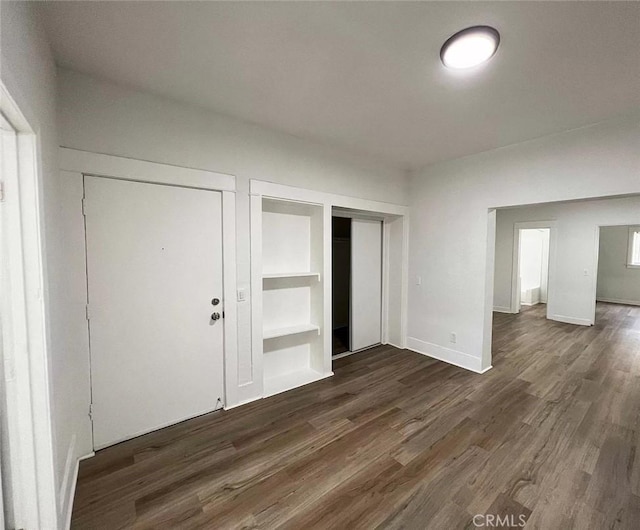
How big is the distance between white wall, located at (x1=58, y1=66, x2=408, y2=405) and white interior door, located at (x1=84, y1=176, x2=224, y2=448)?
21 cm

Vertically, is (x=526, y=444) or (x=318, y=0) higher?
(x=318, y=0)

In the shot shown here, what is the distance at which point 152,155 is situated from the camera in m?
2.11

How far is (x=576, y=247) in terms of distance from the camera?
5590mm

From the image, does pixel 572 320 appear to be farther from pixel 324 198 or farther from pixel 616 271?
pixel 324 198

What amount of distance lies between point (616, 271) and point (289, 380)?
412 inches

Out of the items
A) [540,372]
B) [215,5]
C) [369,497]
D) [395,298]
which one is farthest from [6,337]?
[540,372]

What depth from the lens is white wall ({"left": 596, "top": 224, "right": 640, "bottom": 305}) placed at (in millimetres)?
7566

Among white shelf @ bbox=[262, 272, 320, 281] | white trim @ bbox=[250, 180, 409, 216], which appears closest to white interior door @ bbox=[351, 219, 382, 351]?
white trim @ bbox=[250, 180, 409, 216]

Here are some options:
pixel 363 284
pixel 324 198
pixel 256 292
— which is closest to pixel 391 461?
pixel 256 292

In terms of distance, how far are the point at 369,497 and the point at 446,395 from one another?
1.57 meters

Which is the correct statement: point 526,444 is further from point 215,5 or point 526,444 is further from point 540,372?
point 215,5

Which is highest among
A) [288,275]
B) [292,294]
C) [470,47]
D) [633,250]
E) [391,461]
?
[470,47]

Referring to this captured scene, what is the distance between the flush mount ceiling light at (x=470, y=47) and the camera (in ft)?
4.73

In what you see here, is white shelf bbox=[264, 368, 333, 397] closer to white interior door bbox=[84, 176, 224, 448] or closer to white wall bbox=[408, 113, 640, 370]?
white interior door bbox=[84, 176, 224, 448]
